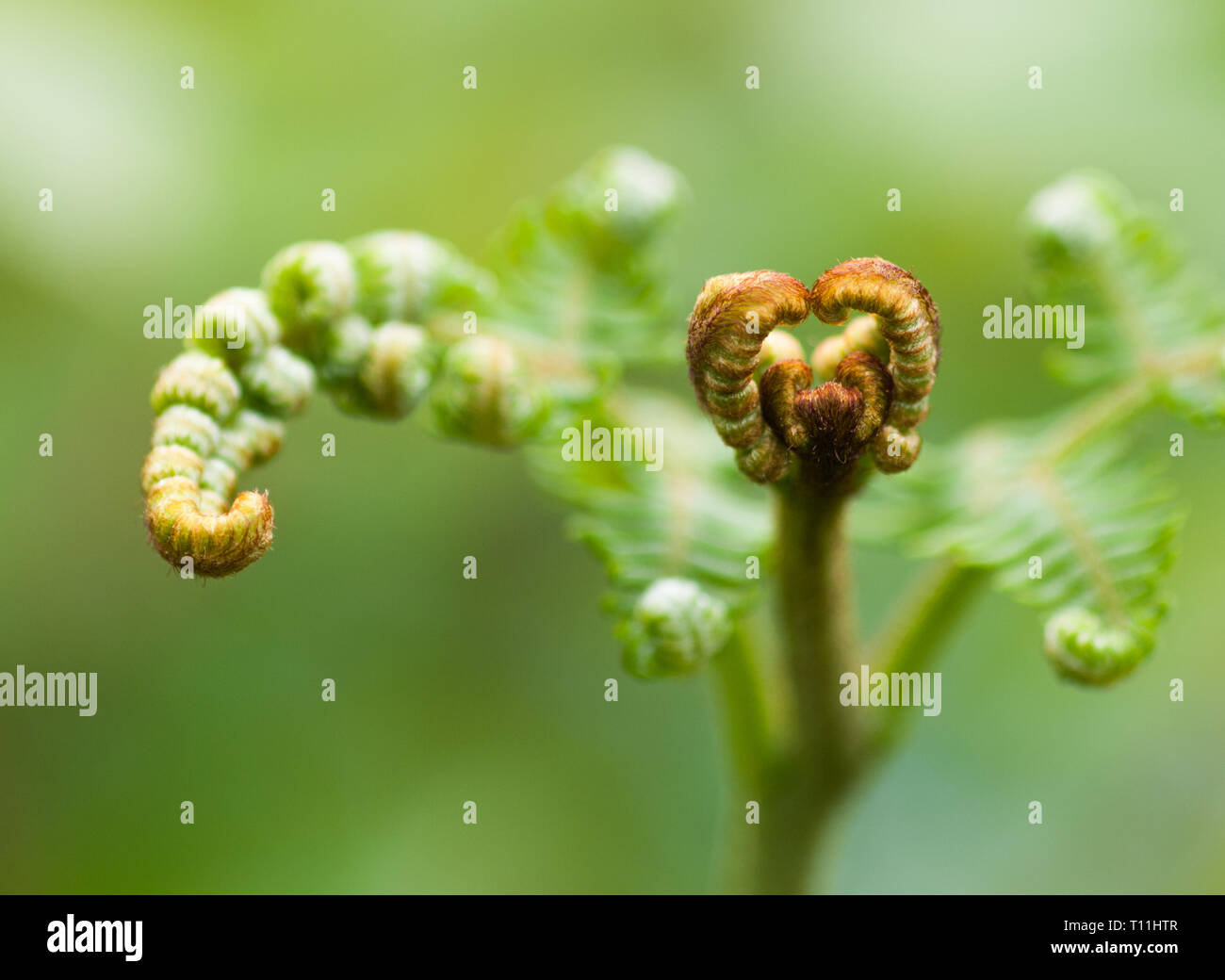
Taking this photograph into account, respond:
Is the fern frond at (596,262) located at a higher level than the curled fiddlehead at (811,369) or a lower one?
higher

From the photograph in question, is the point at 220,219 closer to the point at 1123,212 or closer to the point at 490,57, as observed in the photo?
the point at 490,57

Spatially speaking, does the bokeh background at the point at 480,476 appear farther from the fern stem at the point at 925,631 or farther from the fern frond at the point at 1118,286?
the fern stem at the point at 925,631

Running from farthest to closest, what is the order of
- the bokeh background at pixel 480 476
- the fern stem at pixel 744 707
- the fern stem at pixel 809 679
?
the bokeh background at pixel 480 476, the fern stem at pixel 744 707, the fern stem at pixel 809 679

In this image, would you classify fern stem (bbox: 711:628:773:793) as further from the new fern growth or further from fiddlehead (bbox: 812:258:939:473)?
fiddlehead (bbox: 812:258:939:473)

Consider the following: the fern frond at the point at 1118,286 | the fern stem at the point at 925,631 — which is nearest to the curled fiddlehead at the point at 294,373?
the fern stem at the point at 925,631

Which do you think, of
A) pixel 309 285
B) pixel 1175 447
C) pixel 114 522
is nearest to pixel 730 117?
pixel 1175 447

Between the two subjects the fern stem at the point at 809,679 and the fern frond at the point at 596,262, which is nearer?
the fern stem at the point at 809,679

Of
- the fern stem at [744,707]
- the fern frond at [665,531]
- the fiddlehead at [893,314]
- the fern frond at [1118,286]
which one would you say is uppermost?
the fern frond at [1118,286]

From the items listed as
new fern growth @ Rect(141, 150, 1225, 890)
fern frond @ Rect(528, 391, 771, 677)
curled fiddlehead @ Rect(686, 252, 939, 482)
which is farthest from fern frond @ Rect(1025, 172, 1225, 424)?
curled fiddlehead @ Rect(686, 252, 939, 482)
